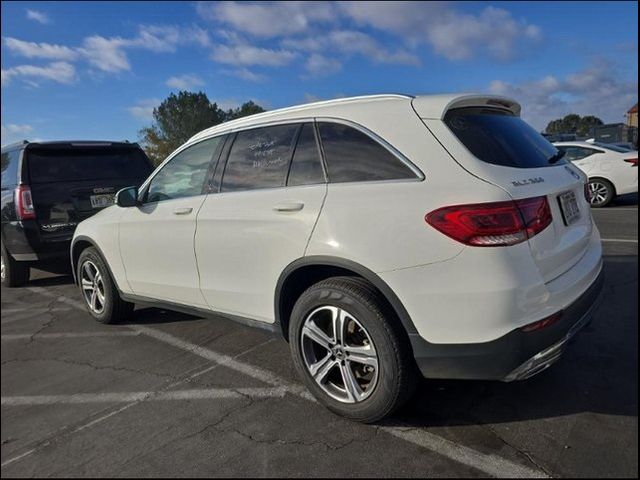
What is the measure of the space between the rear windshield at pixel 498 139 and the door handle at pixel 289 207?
0.95m

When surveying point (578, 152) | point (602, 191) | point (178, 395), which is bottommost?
point (178, 395)

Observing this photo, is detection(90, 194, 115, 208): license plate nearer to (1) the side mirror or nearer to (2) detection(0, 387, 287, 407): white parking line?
(1) the side mirror

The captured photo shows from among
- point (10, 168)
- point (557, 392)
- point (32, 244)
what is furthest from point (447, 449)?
point (10, 168)

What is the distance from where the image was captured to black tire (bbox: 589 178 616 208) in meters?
10.2

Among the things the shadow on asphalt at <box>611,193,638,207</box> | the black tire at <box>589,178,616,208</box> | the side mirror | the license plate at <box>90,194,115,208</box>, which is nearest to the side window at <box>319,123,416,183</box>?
the side mirror

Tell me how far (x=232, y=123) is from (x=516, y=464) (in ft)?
9.45

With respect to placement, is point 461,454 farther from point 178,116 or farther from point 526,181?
point 178,116

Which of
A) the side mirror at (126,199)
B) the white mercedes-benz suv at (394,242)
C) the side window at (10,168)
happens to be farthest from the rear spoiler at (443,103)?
the side window at (10,168)

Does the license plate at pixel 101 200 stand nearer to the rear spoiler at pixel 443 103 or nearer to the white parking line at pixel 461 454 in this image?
the white parking line at pixel 461 454

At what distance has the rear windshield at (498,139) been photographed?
103 inches

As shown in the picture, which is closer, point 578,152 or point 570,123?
point 578,152

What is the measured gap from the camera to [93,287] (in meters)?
4.97

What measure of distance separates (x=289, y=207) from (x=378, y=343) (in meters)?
0.97

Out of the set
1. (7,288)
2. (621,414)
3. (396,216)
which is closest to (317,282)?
(396,216)
